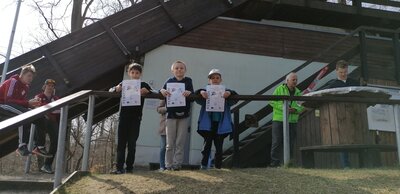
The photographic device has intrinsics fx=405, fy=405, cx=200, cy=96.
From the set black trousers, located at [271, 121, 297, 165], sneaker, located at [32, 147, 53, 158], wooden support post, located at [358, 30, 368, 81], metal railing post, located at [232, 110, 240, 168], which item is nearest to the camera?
sneaker, located at [32, 147, 53, 158]

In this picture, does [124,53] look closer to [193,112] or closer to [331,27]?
[193,112]

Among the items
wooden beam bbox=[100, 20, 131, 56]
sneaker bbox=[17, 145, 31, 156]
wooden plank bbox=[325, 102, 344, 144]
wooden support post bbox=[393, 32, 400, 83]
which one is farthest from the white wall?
wooden plank bbox=[325, 102, 344, 144]

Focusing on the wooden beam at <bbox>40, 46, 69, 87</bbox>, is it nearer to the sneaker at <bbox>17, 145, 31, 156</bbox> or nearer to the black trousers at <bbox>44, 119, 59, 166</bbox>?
the black trousers at <bbox>44, 119, 59, 166</bbox>

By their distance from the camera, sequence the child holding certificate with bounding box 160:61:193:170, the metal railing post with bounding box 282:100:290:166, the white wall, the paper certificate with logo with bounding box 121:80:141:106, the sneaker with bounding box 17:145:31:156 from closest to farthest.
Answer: the paper certificate with logo with bounding box 121:80:141:106
the child holding certificate with bounding box 160:61:193:170
the metal railing post with bounding box 282:100:290:166
the sneaker with bounding box 17:145:31:156
the white wall

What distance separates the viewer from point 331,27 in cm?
1224

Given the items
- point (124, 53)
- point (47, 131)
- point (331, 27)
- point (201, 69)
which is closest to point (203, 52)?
point (201, 69)

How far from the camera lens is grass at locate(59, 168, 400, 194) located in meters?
4.11

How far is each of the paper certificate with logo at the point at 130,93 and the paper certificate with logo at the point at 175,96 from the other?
16.8 inches

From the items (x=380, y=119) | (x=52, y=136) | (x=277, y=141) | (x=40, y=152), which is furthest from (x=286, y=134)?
(x=380, y=119)

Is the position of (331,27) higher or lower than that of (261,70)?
higher

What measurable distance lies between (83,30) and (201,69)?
10.5 ft

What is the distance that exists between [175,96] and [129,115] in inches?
26.8

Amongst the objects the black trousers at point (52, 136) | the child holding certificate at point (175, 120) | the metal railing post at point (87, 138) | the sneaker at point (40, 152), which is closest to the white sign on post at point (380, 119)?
the child holding certificate at point (175, 120)

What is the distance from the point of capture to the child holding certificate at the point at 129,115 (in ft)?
17.7
